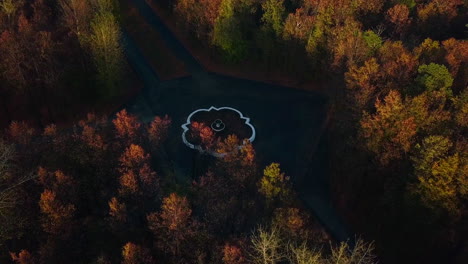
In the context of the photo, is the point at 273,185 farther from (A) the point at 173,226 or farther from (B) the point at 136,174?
(B) the point at 136,174

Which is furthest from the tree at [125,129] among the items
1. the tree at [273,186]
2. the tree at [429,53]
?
the tree at [429,53]

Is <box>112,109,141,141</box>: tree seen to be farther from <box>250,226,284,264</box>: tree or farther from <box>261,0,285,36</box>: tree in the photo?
<box>261,0,285,36</box>: tree

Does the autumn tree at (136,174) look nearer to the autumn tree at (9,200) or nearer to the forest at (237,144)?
the forest at (237,144)

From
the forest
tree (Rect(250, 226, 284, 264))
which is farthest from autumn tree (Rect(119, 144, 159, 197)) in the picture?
tree (Rect(250, 226, 284, 264))

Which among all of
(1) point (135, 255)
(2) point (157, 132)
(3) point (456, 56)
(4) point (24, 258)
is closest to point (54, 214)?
(4) point (24, 258)

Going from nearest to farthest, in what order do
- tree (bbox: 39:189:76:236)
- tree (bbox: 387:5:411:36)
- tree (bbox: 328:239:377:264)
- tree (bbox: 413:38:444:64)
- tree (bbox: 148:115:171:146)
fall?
tree (bbox: 328:239:377:264) → tree (bbox: 39:189:76:236) → tree (bbox: 148:115:171:146) → tree (bbox: 413:38:444:64) → tree (bbox: 387:5:411:36)

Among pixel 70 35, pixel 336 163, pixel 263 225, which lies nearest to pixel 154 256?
pixel 263 225

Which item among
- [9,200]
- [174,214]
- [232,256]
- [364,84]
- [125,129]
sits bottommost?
[9,200]
